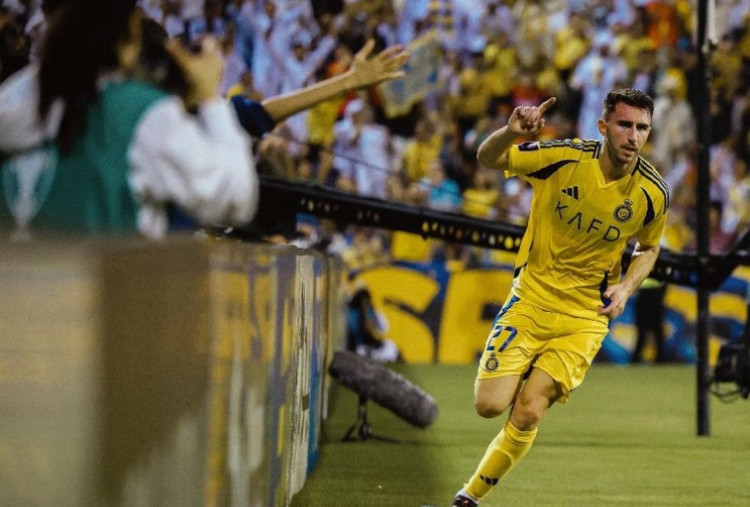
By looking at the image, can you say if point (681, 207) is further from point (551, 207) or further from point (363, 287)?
point (551, 207)

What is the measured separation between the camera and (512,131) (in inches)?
279

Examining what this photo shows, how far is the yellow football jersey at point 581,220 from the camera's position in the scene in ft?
26.0

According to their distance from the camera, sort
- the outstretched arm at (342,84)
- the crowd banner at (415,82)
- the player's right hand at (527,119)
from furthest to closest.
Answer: the crowd banner at (415,82)
the player's right hand at (527,119)
the outstretched arm at (342,84)

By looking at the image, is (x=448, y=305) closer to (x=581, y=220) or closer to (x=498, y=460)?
(x=581, y=220)

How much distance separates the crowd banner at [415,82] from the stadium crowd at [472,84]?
67 millimetres

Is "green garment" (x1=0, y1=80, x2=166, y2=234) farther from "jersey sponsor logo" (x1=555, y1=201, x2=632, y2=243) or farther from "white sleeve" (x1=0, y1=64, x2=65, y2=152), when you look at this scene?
"jersey sponsor logo" (x1=555, y1=201, x2=632, y2=243)

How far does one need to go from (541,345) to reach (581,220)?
2.50 feet

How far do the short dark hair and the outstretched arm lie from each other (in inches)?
91.2

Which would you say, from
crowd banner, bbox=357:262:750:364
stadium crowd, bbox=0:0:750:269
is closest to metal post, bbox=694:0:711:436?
stadium crowd, bbox=0:0:750:269

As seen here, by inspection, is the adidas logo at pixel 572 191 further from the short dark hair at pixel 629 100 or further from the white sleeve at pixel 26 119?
the white sleeve at pixel 26 119

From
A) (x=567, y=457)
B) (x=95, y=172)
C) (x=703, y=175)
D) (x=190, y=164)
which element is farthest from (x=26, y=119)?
(x=703, y=175)

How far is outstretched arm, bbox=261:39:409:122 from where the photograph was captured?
4.99 metres

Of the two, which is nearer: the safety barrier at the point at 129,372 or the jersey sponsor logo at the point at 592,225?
the safety barrier at the point at 129,372

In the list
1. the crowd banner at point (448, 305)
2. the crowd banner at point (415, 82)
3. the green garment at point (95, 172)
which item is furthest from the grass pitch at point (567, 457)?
the crowd banner at point (415, 82)
